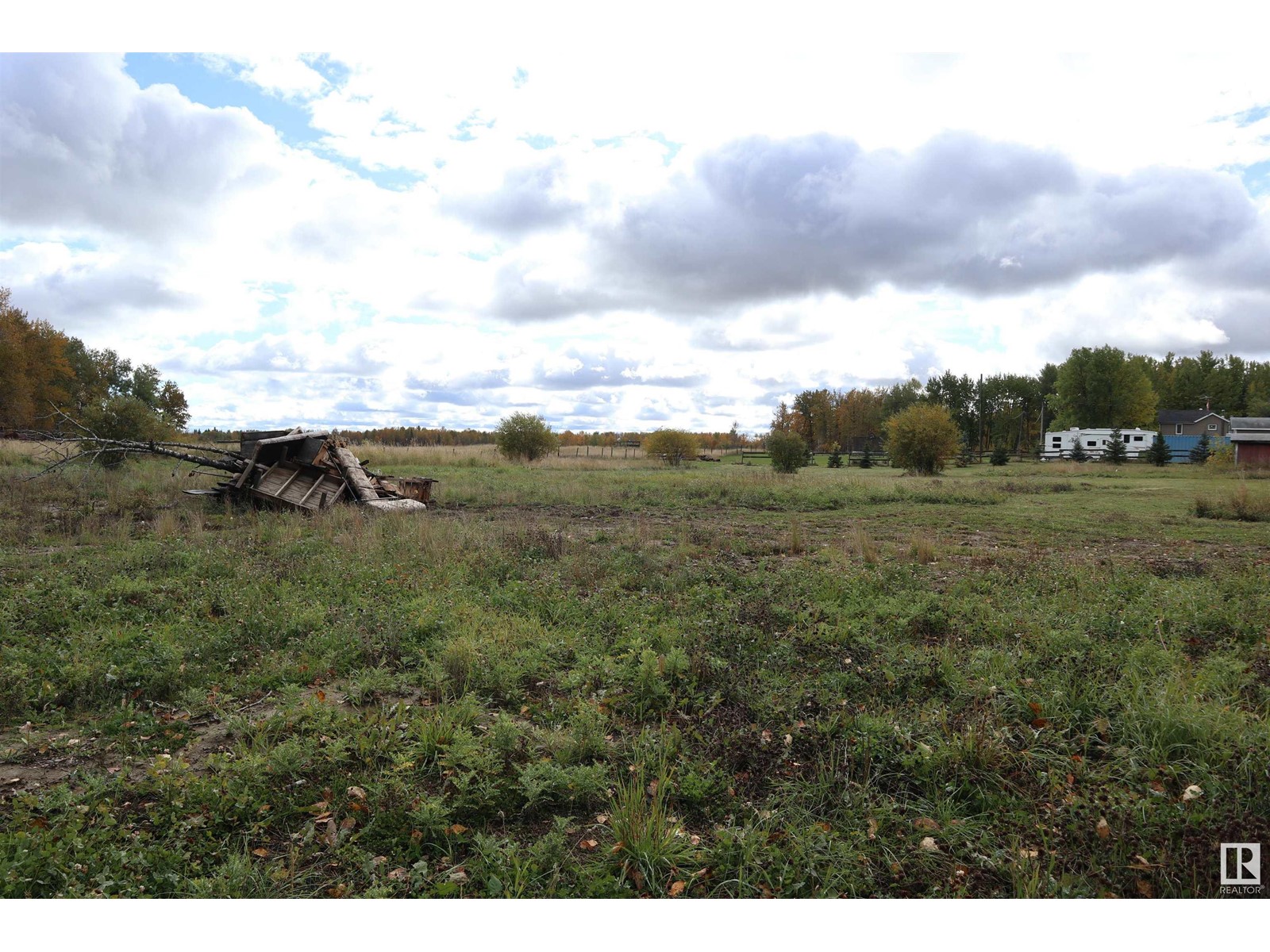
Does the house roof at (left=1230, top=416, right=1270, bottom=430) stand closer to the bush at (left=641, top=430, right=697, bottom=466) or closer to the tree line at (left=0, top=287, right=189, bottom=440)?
the bush at (left=641, top=430, right=697, bottom=466)

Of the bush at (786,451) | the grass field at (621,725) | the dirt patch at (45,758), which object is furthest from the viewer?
the bush at (786,451)

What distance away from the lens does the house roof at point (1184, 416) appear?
261 feet

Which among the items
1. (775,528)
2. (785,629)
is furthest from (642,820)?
(775,528)

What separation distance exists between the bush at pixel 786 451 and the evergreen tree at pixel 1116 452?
30728 mm

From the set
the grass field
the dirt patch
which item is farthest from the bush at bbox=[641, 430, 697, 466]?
the dirt patch

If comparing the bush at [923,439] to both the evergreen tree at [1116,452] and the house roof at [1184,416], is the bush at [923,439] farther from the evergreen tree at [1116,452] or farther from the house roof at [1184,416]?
the house roof at [1184,416]

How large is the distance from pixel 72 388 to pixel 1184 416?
384ft

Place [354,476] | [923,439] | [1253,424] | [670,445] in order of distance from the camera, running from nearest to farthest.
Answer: [354,476] → [923,439] → [670,445] → [1253,424]

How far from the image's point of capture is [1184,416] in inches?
3172

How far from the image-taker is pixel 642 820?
12.3ft

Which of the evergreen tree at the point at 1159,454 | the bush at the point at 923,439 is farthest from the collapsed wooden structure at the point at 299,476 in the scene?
the evergreen tree at the point at 1159,454

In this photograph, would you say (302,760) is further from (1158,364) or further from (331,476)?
(1158,364)

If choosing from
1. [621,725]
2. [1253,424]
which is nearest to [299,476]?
[621,725]

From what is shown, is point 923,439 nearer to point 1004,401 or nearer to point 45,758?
point 45,758
